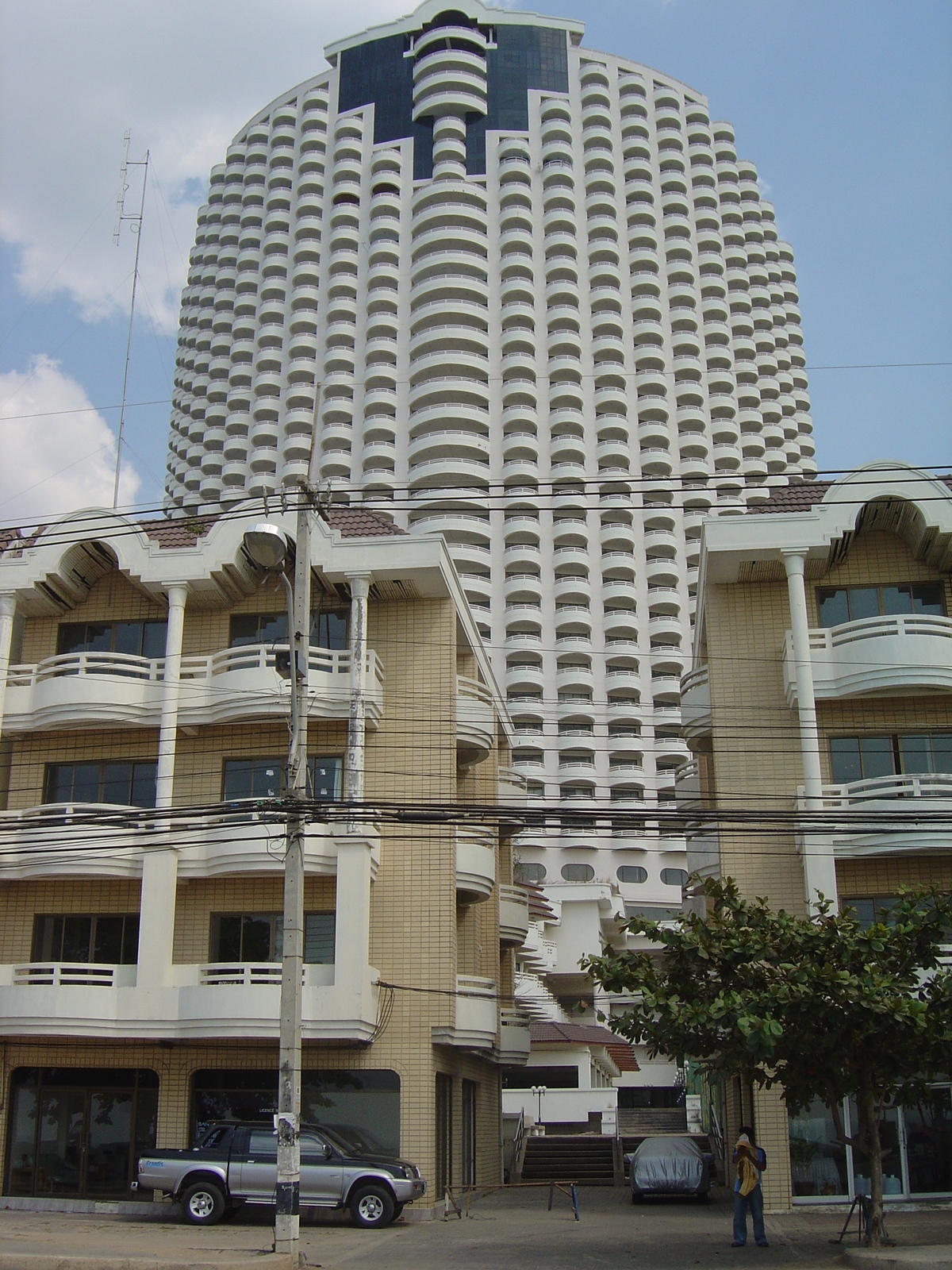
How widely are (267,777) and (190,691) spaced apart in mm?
2669

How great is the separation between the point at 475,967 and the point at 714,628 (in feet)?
36.3

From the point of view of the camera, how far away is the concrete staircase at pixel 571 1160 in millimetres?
34906

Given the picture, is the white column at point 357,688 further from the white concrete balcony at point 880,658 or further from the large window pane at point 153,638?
the white concrete balcony at point 880,658

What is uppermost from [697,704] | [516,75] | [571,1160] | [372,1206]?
[516,75]

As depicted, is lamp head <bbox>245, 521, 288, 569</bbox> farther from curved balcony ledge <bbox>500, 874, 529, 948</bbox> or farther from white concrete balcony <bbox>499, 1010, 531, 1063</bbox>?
curved balcony ledge <bbox>500, 874, 529, 948</bbox>

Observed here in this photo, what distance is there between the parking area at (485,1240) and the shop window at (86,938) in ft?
17.4

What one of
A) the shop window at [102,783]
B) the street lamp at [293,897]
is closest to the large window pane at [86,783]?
the shop window at [102,783]

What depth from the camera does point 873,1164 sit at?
1841cm

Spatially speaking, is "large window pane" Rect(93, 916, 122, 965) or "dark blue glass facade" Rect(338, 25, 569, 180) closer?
"large window pane" Rect(93, 916, 122, 965)

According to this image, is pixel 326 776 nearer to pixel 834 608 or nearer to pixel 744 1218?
pixel 834 608

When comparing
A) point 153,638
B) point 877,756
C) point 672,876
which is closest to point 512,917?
point 877,756

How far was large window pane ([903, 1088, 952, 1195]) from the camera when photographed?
24562mm

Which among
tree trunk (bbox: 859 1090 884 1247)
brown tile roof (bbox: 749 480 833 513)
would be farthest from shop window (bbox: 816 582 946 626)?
tree trunk (bbox: 859 1090 884 1247)

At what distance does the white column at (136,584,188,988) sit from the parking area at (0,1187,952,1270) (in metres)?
4.88
